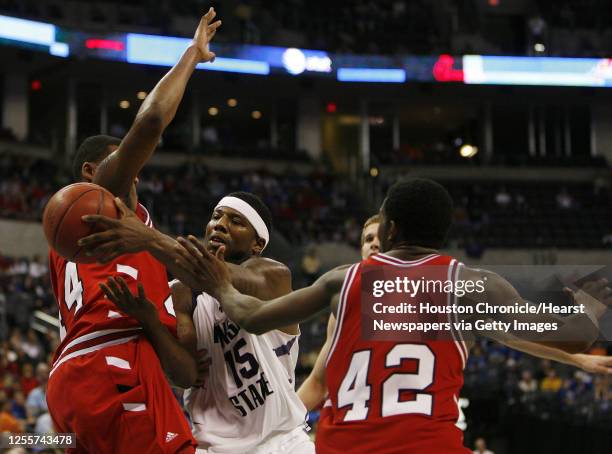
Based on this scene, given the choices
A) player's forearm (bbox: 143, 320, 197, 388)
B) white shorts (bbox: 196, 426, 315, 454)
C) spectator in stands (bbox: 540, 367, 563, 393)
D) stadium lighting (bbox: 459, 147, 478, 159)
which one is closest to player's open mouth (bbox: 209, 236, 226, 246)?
player's forearm (bbox: 143, 320, 197, 388)

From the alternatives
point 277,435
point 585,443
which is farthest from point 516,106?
point 277,435

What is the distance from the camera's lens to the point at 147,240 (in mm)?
3707

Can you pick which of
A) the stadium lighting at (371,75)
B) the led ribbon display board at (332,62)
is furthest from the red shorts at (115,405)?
the stadium lighting at (371,75)

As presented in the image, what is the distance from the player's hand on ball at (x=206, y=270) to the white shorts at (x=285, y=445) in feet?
3.60

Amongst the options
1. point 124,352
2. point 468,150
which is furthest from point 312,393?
point 468,150

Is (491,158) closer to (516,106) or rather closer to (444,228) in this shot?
(516,106)

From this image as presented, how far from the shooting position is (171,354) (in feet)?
13.5

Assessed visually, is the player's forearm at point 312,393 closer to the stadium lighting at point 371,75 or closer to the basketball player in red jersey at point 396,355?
the basketball player in red jersey at point 396,355

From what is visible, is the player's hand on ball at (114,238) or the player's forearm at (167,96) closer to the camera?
the player's hand on ball at (114,238)

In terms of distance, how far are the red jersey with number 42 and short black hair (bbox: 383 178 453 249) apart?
4.21ft

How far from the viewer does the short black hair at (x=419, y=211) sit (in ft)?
11.2

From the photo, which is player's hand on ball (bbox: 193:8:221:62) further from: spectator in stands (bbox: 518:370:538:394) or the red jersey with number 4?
spectator in stands (bbox: 518:370:538:394)

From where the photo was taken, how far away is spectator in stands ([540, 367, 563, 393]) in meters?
15.5

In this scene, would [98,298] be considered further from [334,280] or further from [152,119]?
[334,280]
